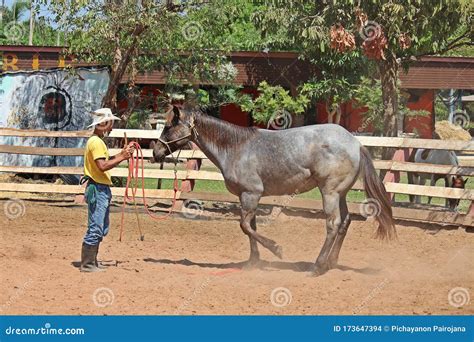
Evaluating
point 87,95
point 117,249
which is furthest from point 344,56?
point 117,249

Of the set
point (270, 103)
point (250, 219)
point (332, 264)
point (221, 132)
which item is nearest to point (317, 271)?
point (332, 264)

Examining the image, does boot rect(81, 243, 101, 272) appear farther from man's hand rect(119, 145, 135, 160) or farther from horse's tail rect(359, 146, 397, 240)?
horse's tail rect(359, 146, 397, 240)

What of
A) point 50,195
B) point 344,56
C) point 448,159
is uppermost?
point 344,56

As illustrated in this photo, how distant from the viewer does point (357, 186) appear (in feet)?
45.3

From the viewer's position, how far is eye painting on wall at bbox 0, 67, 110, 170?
18062 millimetres

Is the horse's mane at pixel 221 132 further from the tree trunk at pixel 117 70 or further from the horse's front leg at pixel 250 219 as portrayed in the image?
the tree trunk at pixel 117 70

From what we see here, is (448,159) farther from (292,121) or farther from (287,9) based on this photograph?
(292,121)

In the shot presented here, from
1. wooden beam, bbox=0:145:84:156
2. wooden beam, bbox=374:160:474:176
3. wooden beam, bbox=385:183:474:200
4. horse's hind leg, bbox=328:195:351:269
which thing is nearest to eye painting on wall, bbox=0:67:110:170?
wooden beam, bbox=0:145:84:156

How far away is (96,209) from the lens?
883cm

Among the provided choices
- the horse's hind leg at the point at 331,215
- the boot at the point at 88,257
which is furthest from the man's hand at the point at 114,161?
the horse's hind leg at the point at 331,215

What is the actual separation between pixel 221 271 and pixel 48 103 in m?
10.5

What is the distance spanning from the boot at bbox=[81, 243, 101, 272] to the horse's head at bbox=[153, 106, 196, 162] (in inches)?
61.4

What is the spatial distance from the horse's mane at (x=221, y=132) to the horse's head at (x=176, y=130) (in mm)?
112

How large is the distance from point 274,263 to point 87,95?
954 cm
